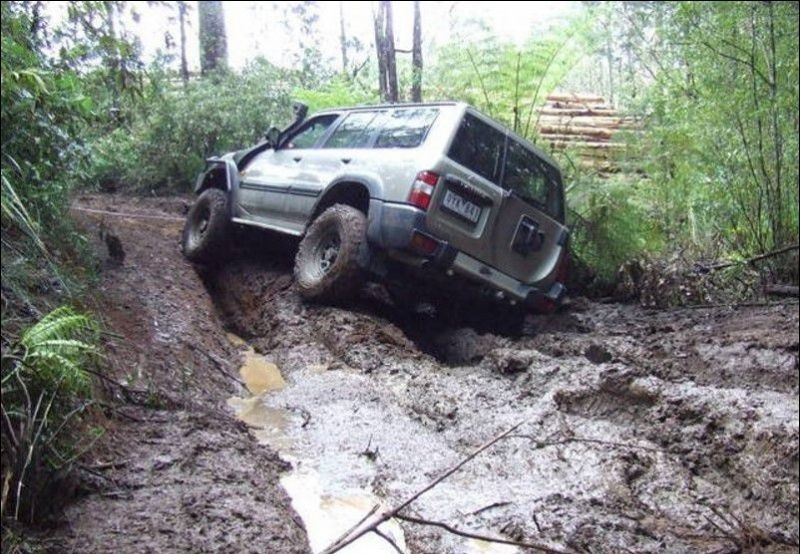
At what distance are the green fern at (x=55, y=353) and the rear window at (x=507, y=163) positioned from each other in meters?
3.51

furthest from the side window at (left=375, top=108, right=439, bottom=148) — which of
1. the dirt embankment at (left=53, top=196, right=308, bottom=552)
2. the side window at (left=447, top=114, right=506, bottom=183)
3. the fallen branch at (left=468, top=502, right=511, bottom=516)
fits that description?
the fallen branch at (left=468, top=502, right=511, bottom=516)

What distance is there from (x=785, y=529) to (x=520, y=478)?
1221mm

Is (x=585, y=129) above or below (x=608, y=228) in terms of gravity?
above

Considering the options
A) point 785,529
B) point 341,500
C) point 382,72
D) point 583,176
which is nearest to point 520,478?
point 341,500

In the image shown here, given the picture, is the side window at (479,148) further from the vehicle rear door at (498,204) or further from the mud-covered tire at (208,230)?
the mud-covered tire at (208,230)

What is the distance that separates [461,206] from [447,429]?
2.07 m

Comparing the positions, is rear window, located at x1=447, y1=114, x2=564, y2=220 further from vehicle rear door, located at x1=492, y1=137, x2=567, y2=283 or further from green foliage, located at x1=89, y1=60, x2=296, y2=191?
green foliage, located at x1=89, y1=60, x2=296, y2=191

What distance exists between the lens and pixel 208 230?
8.09 meters

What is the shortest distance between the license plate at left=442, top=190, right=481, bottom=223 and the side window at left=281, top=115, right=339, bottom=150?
2058 millimetres

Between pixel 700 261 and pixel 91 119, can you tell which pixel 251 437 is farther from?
pixel 700 261

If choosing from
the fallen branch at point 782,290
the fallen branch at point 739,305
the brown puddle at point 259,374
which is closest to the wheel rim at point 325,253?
the brown puddle at point 259,374

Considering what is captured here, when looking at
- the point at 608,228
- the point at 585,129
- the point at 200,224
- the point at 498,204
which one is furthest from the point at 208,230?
the point at 585,129

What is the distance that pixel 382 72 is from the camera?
11.3 metres

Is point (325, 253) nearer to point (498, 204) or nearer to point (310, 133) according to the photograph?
point (498, 204)
